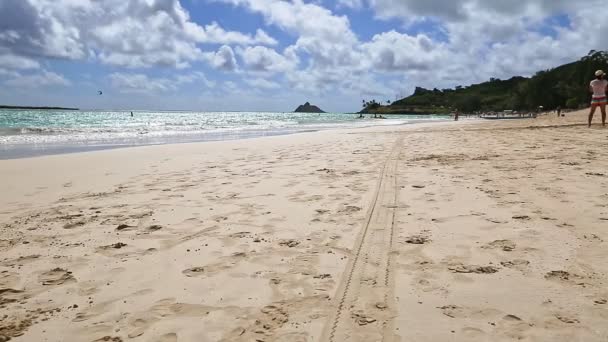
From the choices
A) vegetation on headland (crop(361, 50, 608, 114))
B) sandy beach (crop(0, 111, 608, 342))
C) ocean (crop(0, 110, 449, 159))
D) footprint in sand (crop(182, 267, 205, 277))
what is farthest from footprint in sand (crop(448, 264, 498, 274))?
vegetation on headland (crop(361, 50, 608, 114))

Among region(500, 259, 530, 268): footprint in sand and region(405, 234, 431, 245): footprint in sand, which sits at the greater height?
region(500, 259, 530, 268): footprint in sand

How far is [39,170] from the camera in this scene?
8.40 meters

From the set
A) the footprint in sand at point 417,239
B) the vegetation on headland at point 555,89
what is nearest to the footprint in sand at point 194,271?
the footprint in sand at point 417,239

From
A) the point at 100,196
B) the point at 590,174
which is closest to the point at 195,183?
the point at 100,196

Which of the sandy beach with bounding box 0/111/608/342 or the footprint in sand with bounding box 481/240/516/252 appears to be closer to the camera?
the sandy beach with bounding box 0/111/608/342

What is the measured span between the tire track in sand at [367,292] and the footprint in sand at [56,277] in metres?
2.04

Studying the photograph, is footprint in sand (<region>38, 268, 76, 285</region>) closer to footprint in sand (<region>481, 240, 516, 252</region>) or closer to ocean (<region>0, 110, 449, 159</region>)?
footprint in sand (<region>481, 240, 516, 252</region>)

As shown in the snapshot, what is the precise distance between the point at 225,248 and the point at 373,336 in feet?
5.77

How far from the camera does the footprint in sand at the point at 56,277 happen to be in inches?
116

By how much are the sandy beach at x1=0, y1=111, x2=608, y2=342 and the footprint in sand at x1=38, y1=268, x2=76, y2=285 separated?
Result: 0.05 ft

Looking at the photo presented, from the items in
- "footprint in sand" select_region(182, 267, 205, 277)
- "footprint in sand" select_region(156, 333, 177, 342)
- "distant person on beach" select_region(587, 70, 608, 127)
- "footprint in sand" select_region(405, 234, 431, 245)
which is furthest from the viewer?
"distant person on beach" select_region(587, 70, 608, 127)

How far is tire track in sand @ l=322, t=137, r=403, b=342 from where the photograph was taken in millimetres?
2219

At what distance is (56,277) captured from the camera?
3018 mm

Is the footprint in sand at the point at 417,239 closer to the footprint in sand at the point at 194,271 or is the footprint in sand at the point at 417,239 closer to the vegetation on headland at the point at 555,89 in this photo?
the footprint in sand at the point at 194,271
